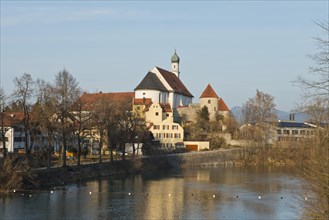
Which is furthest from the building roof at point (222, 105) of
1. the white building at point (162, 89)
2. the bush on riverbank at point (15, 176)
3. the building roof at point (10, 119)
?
the bush on riverbank at point (15, 176)

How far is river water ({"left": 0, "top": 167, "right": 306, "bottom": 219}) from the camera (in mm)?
29641

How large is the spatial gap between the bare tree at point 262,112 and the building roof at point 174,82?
18614 mm

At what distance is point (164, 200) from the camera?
3541cm

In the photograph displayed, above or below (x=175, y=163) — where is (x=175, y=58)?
above

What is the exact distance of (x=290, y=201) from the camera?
35.5m

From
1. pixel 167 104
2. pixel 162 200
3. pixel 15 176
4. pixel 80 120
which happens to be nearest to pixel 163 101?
pixel 167 104

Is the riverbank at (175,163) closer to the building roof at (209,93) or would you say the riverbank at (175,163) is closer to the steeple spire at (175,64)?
the building roof at (209,93)

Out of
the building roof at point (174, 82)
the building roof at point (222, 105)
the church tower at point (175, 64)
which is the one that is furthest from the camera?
the church tower at point (175, 64)

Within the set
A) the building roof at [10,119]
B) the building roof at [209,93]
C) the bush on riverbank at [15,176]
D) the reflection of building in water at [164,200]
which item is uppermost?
the building roof at [209,93]

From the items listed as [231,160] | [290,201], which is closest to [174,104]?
[231,160]

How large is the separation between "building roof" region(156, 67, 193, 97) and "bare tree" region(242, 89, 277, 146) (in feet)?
61.1

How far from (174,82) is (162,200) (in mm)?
61600

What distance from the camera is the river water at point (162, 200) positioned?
2964cm

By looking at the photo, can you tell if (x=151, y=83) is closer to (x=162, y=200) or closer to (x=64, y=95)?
(x=64, y=95)
